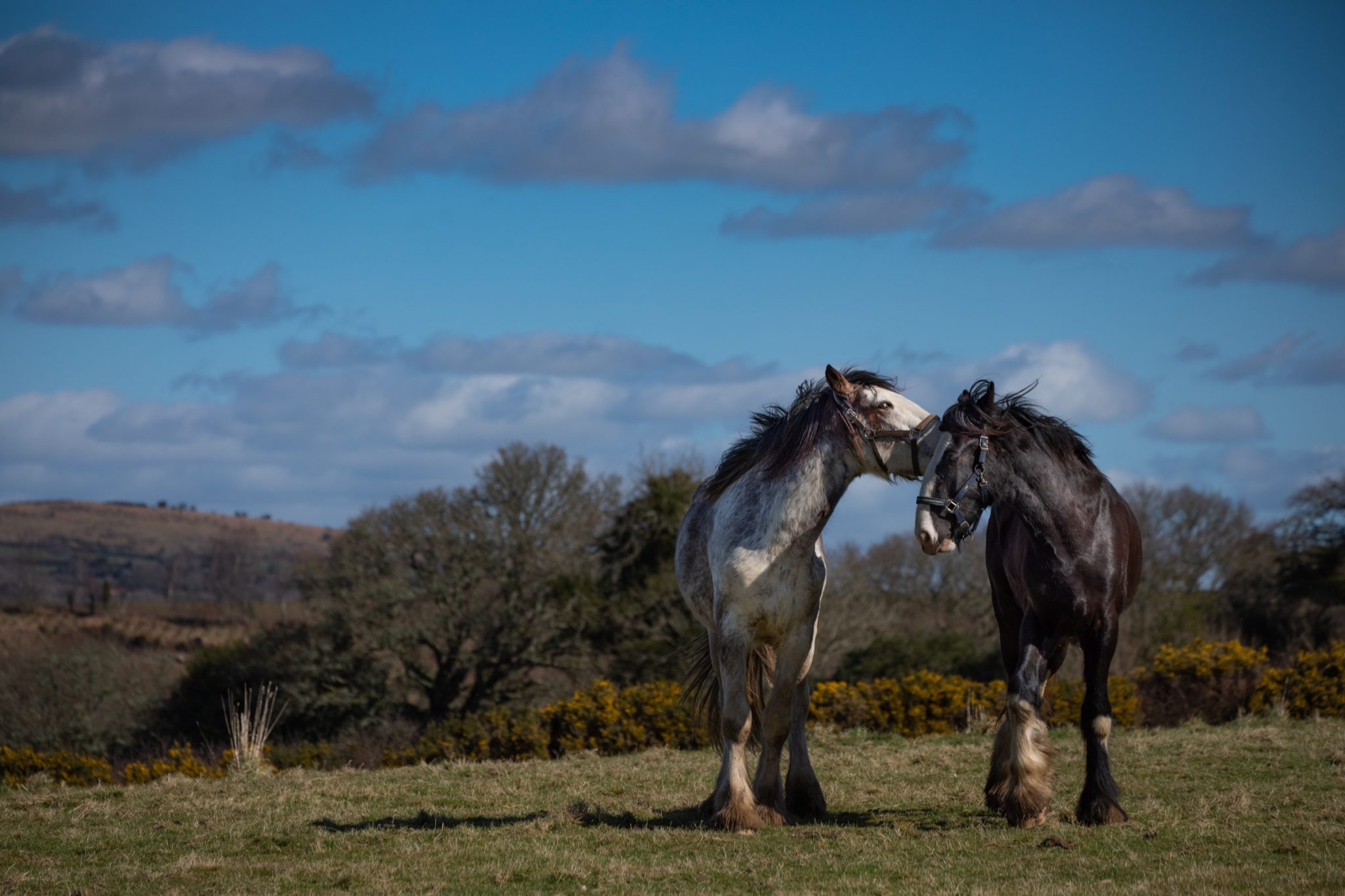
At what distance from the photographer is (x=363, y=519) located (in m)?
31.7

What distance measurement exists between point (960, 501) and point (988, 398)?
74 centimetres

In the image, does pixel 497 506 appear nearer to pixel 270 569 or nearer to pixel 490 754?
pixel 490 754

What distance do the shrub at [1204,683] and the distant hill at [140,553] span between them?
4866 cm

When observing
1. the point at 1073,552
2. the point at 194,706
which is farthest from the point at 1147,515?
the point at 1073,552

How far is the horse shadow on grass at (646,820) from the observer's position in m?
7.55

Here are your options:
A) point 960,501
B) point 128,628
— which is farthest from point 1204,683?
point 128,628

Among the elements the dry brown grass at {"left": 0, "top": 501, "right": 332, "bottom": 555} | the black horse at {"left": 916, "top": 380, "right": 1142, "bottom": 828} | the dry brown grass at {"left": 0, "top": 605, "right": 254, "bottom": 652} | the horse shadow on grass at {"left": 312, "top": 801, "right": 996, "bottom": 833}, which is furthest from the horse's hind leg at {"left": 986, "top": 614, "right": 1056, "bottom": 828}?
the dry brown grass at {"left": 0, "top": 501, "right": 332, "bottom": 555}

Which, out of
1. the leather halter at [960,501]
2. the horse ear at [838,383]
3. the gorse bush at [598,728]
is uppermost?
the horse ear at [838,383]

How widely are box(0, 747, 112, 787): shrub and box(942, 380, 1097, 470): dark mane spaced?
11910 millimetres

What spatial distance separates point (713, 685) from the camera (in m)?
8.52

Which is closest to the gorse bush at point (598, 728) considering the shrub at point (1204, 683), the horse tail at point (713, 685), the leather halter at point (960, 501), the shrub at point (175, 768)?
the shrub at point (175, 768)

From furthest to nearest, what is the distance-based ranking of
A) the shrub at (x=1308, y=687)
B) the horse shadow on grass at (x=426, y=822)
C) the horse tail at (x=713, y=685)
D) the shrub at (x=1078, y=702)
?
the shrub at (x=1078, y=702), the shrub at (x=1308, y=687), the horse tail at (x=713, y=685), the horse shadow on grass at (x=426, y=822)

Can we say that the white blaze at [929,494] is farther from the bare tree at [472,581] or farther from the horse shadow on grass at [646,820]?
the bare tree at [472,581]

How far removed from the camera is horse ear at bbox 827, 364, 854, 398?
294 inches
